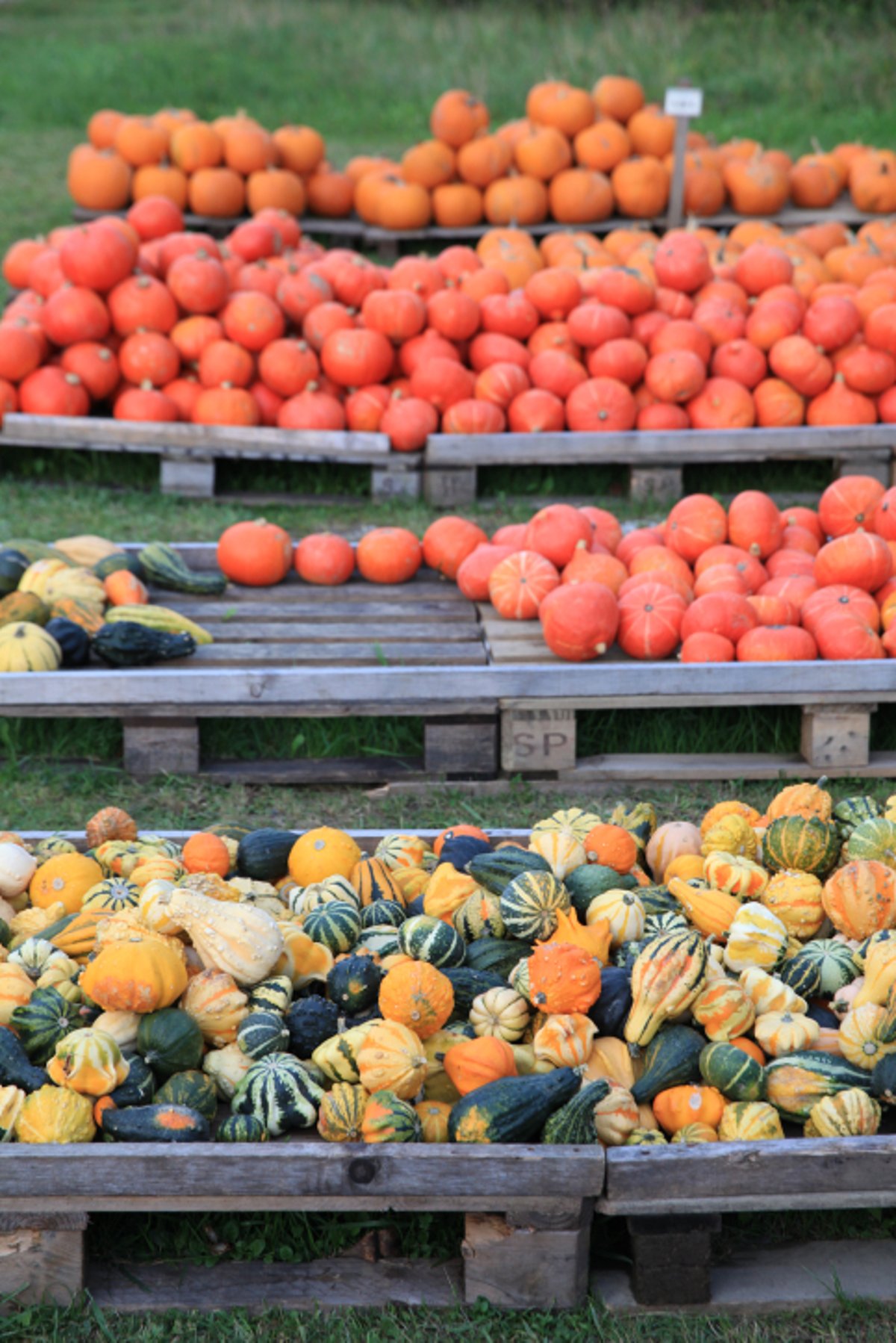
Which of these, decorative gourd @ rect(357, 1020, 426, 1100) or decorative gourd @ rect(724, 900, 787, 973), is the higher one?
decorative gourd @ rect(724, 900, 787, 973)

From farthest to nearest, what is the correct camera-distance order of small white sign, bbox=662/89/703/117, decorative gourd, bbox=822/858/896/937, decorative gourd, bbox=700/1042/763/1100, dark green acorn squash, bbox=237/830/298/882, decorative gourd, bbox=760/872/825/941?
small white sign, bbox=662/89/703/117, dark green acorn squash, bbox=237/830/298/882, decorative gourd, bbox=760/872/825/941, decorative gourd, bbox=822/858/896/937, decorative gourd, bbox=700/1042/763/1100

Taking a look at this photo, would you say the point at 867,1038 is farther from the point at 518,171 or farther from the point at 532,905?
the point at 518,171

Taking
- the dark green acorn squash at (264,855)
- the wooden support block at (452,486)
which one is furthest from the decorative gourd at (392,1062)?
the wooden support block at (452,486)

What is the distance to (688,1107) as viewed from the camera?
8.63 ft

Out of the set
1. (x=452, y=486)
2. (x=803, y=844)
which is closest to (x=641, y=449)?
(x=452, y=486)

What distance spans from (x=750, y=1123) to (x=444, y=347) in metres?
4.65

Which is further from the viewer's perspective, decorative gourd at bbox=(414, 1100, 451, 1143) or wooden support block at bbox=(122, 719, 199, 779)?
wooden support block at bbox=(122, 719, 199, 779)

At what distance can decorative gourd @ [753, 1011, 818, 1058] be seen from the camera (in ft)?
9.14

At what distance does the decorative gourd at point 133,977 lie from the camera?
2637 mm

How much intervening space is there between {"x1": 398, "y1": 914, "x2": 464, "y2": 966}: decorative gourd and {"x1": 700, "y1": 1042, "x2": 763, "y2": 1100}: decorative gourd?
59 centimetres

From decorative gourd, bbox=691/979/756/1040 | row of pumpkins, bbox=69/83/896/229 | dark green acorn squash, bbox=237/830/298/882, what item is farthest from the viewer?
row of pumpkins, bbox=69/83/896/229

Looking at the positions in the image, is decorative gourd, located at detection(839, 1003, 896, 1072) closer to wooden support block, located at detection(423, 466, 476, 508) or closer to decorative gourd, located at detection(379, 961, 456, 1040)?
decorative gourd, located at detection(379, 961, 456, 1040)

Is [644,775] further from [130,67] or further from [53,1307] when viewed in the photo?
[130,67]

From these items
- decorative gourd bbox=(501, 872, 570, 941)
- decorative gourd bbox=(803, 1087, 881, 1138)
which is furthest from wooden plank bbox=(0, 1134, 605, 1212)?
decorative gourd bbox=(501, 872, 570, 941)
